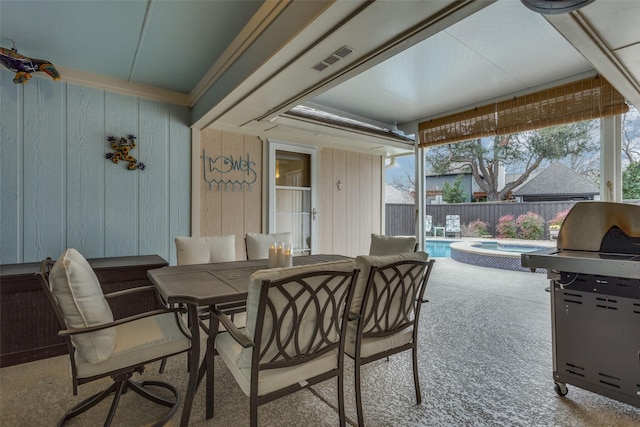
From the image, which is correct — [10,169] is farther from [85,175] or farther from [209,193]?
[209,193]

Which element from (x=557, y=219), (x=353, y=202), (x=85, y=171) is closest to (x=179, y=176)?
(x=85, y=171)

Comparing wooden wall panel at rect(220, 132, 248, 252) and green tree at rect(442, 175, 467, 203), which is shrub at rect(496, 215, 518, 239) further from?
wooden wall panel at rect(220, 132, 248, 252)

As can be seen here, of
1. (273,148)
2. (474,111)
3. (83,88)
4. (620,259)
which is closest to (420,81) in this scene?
(474,111)

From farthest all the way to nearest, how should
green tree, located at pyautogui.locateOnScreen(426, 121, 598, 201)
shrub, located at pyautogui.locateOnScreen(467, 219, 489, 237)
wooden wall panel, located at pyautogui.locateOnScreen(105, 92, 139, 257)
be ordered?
shrub, located at pyautogui.locateOnScreen(467, 219, 489, 237) → green tree, located at pyautogui.locateOnScreen(426, 121, 598, 201) → wooden wall panel, located at pyautogui.locateOnScreen(105, 92, 139, 257)

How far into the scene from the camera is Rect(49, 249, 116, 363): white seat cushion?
4.27ft

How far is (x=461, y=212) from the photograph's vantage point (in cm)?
940

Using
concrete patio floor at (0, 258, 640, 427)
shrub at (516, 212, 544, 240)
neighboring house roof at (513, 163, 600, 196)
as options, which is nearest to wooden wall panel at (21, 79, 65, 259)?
concrete patio floor at (0, 258, 640, 427)

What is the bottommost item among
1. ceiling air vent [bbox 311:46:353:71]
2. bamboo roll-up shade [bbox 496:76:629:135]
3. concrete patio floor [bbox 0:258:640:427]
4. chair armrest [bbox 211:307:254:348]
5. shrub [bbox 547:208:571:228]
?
concrete patio floor [bbox 0:258:640:427]

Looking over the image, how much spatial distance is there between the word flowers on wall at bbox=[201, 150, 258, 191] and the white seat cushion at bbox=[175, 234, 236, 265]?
116 cm

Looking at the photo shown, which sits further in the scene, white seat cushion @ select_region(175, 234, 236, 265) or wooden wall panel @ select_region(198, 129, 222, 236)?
wooden wall panel @ select_region(198, 129, 222, 236)

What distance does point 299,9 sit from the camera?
1620mm

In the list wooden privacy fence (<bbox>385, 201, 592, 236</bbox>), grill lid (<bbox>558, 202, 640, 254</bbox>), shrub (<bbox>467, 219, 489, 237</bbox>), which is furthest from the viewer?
shrub (<bbox>467, 219, 489, 237</bbox>)

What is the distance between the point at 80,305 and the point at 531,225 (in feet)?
30.7

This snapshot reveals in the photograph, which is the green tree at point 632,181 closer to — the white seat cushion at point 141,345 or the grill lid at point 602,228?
the grill lid at point 602,228
